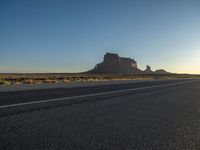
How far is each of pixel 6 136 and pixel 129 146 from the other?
1708mm

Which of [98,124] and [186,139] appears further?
[98,124]

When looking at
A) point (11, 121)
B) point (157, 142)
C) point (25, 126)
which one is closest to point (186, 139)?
point (157, 142)

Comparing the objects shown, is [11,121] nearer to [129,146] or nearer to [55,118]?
[55,118]

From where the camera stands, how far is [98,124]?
5652 millimetres

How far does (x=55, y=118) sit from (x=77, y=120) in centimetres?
46

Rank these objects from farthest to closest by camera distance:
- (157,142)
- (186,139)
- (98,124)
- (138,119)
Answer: (138,119) → (98,124) → (186,139) → (157,142)

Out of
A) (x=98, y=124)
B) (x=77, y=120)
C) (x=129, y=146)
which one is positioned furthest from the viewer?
(x=77, y=120)

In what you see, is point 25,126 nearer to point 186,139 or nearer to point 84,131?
point 84,131

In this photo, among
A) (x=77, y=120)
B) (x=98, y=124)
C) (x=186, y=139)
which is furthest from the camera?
(x=77, y=120)

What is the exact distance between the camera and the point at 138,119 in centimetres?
653

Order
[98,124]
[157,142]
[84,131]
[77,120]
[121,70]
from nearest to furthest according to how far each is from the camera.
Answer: [157,142] → [84,131] → [98,124] → [77,120] → [121,70]

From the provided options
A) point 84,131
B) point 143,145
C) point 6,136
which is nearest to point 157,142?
point 143,145

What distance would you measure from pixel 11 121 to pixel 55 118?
0.87 m

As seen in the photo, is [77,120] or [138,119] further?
[138,119]
